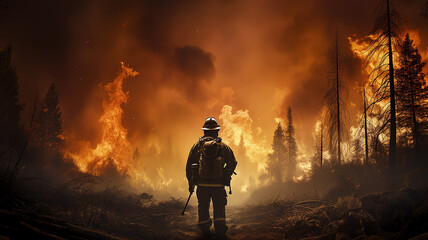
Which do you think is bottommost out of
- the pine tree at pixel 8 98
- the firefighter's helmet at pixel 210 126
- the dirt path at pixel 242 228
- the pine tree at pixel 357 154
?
the dirt path at pixel 242 228

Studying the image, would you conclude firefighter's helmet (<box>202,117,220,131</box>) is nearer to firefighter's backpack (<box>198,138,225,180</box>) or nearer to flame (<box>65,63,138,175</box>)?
firefighter's backpack (<box>198,138,225,180</box>)

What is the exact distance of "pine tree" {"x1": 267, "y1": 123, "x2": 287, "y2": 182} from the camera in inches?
1411

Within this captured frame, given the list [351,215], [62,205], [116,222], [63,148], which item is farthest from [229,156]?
[63,148]

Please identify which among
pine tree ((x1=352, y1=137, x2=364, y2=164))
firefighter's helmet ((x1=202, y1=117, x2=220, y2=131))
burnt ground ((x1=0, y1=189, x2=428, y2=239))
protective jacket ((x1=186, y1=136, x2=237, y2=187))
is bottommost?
burnt ground ((x1=0, y1=189, x2=428, y2=239))

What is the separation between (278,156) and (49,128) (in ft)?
114

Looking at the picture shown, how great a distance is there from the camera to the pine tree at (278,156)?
3584 centimetres

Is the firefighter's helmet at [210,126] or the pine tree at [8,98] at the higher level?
the pine tree at [8,98]

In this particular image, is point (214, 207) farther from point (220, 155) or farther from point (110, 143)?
point (110, 143)

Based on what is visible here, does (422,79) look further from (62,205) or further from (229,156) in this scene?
(62,205)

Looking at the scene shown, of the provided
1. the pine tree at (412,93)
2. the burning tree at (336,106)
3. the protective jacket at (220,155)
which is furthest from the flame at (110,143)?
the pine tree at (412,93)

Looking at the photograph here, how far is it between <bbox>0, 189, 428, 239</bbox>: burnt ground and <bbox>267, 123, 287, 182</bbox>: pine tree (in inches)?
1060

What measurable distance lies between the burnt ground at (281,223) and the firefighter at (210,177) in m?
0.87

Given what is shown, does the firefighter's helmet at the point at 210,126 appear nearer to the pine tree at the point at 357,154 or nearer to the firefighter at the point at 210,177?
the firefighter at the point at 210,177

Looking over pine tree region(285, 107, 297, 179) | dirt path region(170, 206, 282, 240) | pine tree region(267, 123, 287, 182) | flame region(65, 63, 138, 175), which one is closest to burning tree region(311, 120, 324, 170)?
pine tree region(285, 107, 297, 179)
